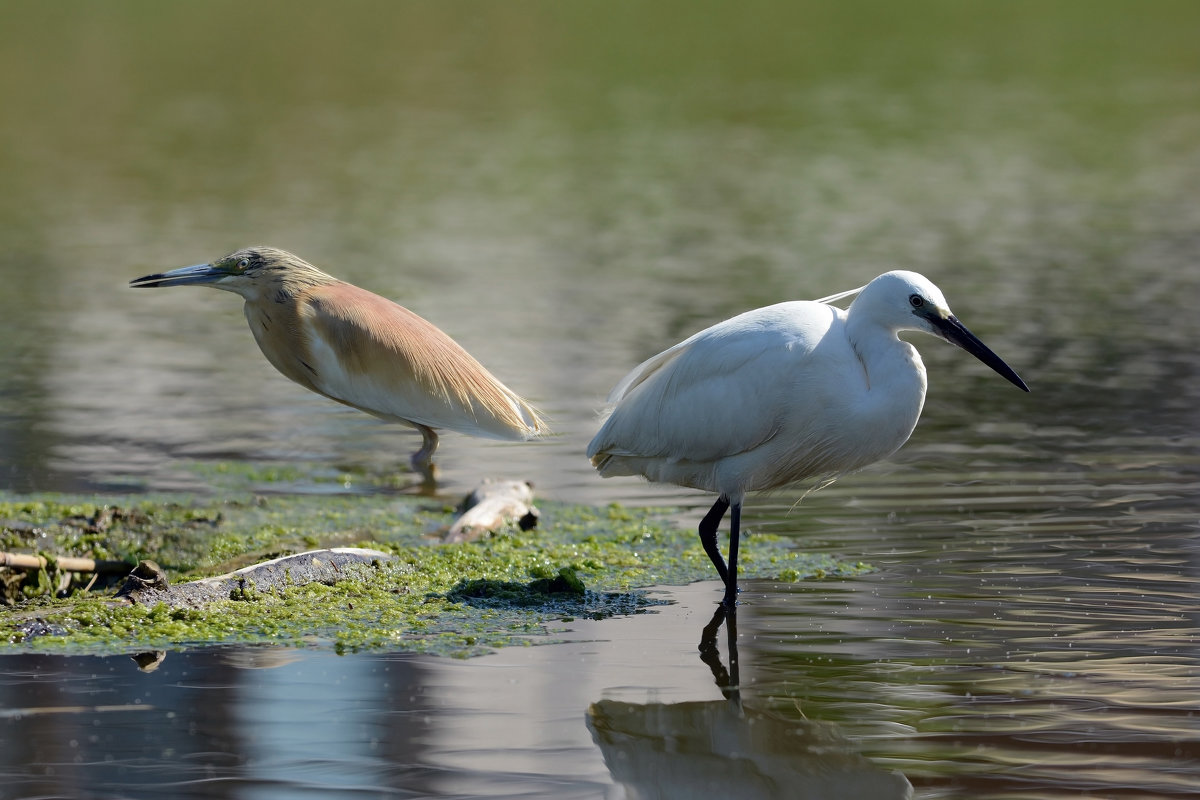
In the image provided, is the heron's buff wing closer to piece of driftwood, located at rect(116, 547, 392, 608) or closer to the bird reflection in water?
piece of driftwood, located at rect(116, 547, 392, 608)

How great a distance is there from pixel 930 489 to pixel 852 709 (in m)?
3.14

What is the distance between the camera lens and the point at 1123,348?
11375 mm

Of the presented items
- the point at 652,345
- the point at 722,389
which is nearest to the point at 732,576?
the point at 722,389

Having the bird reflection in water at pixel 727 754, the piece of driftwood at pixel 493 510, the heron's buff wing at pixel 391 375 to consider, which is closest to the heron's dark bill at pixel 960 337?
the bird reflection in water at pixel 727 754

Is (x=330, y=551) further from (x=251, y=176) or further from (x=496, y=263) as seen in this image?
(x=251, y=176)

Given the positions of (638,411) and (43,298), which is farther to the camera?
(43,298)

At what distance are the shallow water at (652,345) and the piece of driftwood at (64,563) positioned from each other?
30.4 inches

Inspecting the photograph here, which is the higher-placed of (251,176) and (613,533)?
(251,176)

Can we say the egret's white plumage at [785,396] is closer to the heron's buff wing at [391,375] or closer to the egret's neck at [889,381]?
the egret's neck at [889,381]

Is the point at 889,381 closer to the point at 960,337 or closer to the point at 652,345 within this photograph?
the point at 960,337

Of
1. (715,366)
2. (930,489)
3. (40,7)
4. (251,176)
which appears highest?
(40,7)

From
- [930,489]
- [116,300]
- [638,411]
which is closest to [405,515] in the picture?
[638,411]

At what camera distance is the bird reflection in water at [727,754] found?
4.57 metres

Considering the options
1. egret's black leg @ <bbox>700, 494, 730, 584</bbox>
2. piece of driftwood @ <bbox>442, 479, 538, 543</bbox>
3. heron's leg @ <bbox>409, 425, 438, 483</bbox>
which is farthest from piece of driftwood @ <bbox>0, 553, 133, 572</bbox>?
egret's black leg @ <bbox>700, 494, 730, 584</bbox>
